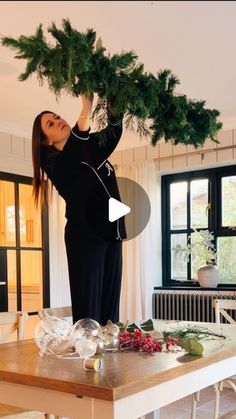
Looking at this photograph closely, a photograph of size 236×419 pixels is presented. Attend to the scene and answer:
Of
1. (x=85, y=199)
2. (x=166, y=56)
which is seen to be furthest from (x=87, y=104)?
(x=166, y=56)

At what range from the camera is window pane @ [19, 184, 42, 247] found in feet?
14.2

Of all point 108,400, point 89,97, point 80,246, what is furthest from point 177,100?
point 108,400

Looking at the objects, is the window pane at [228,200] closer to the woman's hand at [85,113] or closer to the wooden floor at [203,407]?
the wooden floor at [203,407]

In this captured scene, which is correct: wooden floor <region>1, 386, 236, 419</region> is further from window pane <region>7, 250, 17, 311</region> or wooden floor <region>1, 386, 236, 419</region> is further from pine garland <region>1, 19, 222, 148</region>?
pine garland <region>1, 19, 222, 148</region>

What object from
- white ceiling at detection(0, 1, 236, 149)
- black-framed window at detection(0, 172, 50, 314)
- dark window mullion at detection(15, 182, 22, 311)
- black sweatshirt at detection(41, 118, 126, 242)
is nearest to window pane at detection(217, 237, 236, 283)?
white ceiling at detection(0, 1, 236, 149)

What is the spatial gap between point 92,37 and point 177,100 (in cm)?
46

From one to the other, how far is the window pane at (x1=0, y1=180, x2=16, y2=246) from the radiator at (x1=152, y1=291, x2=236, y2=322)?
159 centimetres

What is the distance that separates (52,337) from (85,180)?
0.62 m

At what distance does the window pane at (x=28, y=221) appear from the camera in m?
4.32

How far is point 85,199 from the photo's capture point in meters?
1.77

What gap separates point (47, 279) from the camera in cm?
448

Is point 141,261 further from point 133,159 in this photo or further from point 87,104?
point 87,104

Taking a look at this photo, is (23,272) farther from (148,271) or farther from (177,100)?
(177,100)
